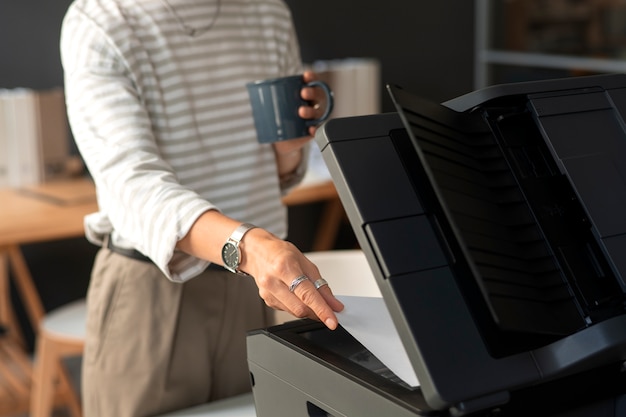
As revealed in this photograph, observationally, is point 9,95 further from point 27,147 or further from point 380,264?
point 380,264

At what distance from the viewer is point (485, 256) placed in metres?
0.69

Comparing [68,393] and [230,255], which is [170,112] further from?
[68,393]

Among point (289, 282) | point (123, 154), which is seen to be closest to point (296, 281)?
point (289, 282)

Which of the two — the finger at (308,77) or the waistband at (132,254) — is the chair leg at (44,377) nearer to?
the waistband at (132,254)

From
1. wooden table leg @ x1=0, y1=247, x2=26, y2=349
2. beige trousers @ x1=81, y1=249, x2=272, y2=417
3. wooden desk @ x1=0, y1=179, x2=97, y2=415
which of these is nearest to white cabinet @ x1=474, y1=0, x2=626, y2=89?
wooden desk @ x1=0, y1=179, x2=97, y2=415

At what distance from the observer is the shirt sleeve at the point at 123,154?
95 centimetres

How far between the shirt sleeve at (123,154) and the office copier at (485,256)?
0.63 feet

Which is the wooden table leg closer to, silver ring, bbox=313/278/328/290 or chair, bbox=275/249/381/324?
chair, bbox=275/249/381/324

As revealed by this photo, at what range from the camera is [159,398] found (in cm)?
120

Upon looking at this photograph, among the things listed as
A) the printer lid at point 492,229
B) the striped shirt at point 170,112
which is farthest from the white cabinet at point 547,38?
the printer lid at point 492,229

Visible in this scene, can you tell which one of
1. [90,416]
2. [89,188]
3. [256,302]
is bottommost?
[89,188]

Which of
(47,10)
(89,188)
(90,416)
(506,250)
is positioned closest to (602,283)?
(506,250)

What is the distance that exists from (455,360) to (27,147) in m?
2.34

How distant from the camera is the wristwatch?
0.87 metres
